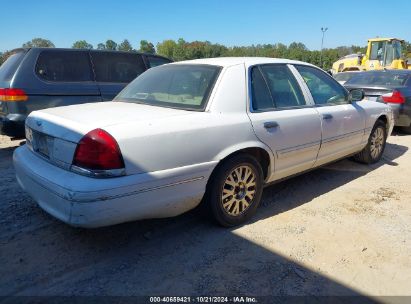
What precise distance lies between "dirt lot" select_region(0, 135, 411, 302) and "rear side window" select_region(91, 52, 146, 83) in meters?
2.80

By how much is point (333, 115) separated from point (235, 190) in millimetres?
1703

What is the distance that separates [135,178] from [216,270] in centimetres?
92

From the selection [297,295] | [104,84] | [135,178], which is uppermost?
[104,84]

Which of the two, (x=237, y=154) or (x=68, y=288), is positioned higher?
(x=237, y=154)

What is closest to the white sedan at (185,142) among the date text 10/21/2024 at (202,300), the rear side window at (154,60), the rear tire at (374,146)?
the date text 10/21/2024 at (202,300)

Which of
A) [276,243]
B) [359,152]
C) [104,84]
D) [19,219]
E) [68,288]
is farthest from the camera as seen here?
[104,84]

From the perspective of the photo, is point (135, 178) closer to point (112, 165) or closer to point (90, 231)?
point (112, 165)

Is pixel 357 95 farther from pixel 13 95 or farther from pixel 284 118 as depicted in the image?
pixel 13 95

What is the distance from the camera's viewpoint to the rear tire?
213 inches

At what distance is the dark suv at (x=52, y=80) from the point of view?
17.2 ft

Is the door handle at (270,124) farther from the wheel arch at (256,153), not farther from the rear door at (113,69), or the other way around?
the rear door at (113,69)

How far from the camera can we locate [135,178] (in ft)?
8.55

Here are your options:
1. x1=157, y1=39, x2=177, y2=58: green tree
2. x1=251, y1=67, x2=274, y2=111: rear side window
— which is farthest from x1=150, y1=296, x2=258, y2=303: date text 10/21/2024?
x1=157, y1=39, x2=177, y2=58: green tree

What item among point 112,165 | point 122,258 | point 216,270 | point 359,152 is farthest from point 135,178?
point 359,152
